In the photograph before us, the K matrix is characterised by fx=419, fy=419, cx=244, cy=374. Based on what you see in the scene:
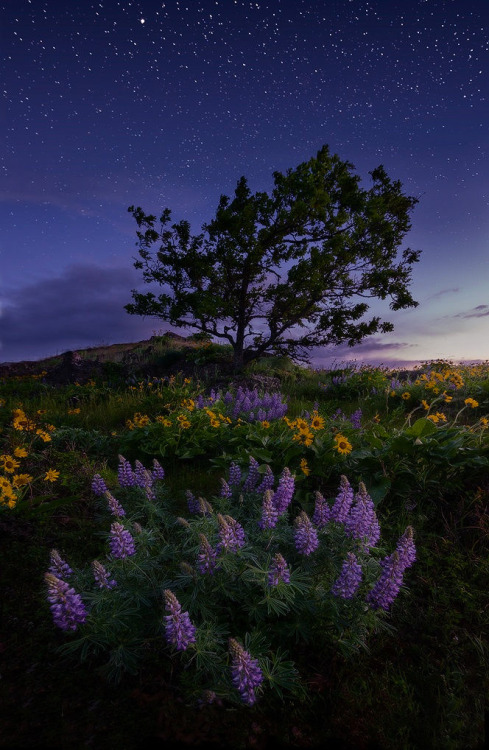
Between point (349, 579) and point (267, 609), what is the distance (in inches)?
22.4

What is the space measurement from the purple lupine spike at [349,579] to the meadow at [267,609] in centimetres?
1

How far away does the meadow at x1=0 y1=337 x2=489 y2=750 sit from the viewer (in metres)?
2.31

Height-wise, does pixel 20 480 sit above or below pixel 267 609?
above

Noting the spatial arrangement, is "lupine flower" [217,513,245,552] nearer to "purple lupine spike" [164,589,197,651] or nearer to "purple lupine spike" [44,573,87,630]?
"purple lupine spike" [164,589,197,651]

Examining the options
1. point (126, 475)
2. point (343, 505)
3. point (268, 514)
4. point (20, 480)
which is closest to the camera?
point (268, 514)

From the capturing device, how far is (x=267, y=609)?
8.89 ft

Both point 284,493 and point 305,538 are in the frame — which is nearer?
point 305,538

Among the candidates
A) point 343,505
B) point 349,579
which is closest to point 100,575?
point 349,579

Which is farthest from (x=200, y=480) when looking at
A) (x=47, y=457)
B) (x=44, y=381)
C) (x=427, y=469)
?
(x=44, y=381)

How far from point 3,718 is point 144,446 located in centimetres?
444

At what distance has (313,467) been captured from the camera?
5.06 metres

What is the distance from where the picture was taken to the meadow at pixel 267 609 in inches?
90.9

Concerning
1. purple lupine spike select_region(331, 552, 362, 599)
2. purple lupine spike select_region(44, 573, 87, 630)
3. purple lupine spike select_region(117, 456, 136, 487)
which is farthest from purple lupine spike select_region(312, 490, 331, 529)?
purple lupine spike select_region(117, 456, 136, 487)

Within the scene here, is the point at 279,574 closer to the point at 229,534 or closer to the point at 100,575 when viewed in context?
the point at 229,534
